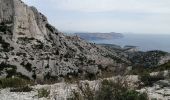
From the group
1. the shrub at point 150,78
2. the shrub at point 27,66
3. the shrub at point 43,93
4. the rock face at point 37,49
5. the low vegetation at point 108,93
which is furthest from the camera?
the shrub at point 27,66

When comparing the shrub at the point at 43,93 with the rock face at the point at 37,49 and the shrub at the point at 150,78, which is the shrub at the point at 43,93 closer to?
the shrub at the point at 150,78

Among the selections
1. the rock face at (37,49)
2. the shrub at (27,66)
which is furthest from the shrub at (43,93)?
the shrub at (27,66)

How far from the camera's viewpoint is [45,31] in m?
90.6

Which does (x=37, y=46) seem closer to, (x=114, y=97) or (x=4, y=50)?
(x=4, y=50)

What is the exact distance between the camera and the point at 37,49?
80.4 m

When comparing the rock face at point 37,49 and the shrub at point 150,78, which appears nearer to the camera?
the shrub at point 150,78

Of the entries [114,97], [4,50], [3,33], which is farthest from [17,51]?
[114,97]

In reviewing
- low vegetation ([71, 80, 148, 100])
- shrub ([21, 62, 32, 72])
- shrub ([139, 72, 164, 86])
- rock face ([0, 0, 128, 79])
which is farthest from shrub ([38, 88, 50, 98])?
shrub ([21, 62, 32, 72])

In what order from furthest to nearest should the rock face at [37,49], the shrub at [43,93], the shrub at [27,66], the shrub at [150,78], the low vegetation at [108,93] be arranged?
the shrub at [27,66] → the rock face at [37,49] → the shrub at [150,78] → the shrub at [43,93] → the low vegetation at [108,93]

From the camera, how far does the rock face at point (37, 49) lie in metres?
69.2

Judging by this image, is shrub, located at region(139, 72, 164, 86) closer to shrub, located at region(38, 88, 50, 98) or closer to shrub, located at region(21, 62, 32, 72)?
shrub, located at region(38, 88, 50, 98)

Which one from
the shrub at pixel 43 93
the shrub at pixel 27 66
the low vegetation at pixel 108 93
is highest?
the low vegetation at pixel 108 93

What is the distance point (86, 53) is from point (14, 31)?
53.3 feet

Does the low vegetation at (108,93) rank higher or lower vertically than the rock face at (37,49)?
higher
